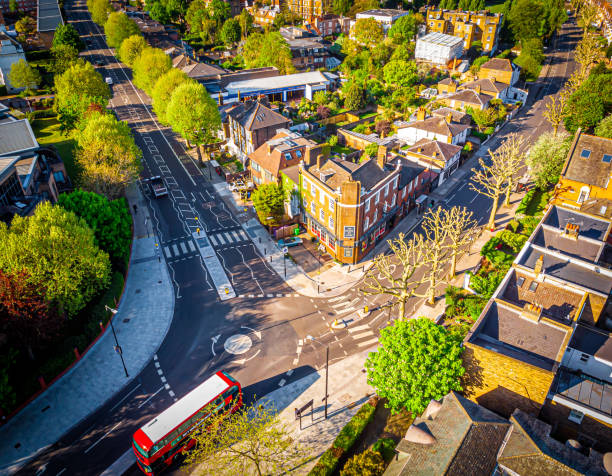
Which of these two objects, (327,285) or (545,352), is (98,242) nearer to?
(327,285)

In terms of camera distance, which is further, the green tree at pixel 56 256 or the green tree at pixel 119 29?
the green tree at pixel 119 29

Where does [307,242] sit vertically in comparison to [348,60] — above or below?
below

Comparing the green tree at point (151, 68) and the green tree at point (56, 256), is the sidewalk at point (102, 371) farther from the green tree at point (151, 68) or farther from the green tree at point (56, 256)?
the green tree at point (151, 68)

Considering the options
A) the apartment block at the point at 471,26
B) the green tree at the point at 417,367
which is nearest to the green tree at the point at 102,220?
the green tree at the point at 417,367

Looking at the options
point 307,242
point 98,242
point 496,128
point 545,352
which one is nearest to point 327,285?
point 307,242

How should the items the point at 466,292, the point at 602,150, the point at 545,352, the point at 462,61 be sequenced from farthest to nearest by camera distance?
the point at 462,61 → the point at 602,150 → the point at 466,292 → the point at 545,352

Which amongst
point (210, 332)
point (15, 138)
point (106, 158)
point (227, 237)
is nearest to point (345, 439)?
point (210, 332)

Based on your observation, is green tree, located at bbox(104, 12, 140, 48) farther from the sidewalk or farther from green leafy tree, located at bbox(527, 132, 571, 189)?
green leafy tree, located at bbox(527, 132, 571, 189)
